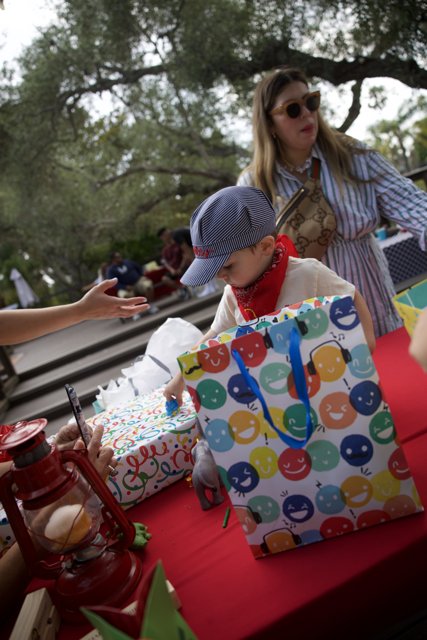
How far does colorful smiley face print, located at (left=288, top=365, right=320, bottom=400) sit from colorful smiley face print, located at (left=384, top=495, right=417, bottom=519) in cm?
25

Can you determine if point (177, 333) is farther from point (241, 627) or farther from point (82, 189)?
point (82, 189)

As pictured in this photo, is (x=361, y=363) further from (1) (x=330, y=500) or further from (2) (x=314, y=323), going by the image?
(1) (x=330, y=500)

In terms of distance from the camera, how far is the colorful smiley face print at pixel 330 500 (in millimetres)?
943

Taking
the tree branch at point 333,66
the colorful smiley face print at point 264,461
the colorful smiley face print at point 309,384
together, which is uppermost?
the tree branch at point 333,66

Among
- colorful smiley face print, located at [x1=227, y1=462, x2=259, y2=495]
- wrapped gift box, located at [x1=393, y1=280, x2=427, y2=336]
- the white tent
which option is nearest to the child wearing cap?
wrapped gift box, located at [x1=393, y1=280, x2=427, y2=336]

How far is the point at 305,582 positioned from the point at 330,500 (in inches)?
6.0

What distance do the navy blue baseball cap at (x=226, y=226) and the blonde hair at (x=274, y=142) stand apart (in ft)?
2.52

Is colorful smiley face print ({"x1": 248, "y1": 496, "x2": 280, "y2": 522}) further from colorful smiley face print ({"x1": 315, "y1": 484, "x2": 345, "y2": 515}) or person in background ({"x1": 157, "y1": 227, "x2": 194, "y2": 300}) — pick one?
person in background ({"x1": 157, "y1": 227, "x2": 194, "y2": 300})

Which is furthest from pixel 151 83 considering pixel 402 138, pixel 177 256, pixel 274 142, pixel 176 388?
pixel 402 138

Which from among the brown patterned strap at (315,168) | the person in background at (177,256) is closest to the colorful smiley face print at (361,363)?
the brown patterned strap at (315,168)

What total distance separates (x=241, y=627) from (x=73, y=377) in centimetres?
760

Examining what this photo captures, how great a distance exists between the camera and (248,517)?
958 mm

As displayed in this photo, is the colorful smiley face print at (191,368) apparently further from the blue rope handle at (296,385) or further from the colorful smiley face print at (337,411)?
the colorful smiley face print at (337,411)

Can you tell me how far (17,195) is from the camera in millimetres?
10867
